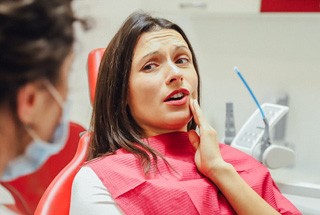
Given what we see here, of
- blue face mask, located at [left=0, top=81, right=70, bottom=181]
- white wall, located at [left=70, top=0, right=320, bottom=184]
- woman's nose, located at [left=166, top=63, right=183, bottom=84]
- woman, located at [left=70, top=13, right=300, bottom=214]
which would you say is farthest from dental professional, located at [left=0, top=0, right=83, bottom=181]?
white wall, located at [left=70, top=0, right=320, bottom=184]

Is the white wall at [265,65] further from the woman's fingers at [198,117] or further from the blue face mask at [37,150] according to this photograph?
the blue face mask at [37,150]

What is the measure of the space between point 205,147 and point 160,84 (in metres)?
0.21

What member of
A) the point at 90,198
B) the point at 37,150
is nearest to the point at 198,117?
the point at 90,198

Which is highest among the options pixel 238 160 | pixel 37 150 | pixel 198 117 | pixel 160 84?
pixel 37 150

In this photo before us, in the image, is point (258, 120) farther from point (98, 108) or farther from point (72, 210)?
point (72, 210)

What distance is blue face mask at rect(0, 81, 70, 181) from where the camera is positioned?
0.40 m

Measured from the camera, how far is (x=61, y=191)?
101 cm

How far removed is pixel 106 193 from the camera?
37.9 inches

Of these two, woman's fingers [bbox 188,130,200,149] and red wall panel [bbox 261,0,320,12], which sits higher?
red wall panel [bbox 261,0,320,12]

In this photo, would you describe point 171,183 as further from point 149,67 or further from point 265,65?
point 265,65

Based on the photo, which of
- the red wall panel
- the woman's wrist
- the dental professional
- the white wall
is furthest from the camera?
the white wall

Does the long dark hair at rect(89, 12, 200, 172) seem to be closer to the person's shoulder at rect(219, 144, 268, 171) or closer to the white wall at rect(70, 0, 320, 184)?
the person's shoulder at rect(219, 144, 268, 171)

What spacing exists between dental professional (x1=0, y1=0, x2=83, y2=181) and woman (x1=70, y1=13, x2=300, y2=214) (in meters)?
0.56

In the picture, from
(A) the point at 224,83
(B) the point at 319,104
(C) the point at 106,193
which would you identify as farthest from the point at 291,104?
(C) the point at 106,193
